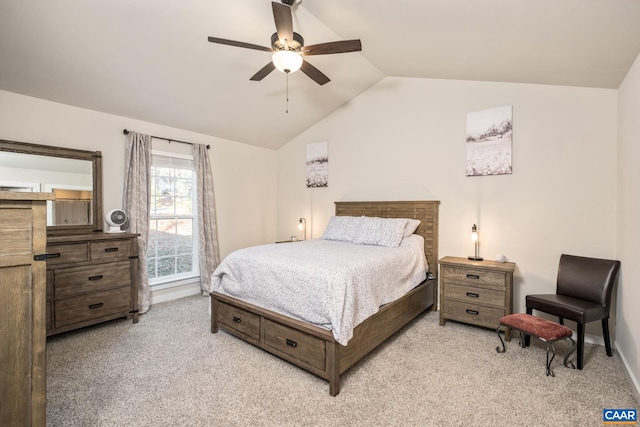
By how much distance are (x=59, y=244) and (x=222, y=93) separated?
2.40m

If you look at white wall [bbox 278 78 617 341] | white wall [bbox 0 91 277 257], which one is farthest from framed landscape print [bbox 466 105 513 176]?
white wall [bbox 0 91 277 257]

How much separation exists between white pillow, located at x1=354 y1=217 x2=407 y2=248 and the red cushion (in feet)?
4.27

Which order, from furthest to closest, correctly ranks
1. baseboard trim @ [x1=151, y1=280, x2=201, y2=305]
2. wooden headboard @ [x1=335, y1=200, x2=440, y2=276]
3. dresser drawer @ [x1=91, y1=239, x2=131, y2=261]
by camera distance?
1. baseboard trim @ [x1=151, y1=280, x2=201, y2=305]
2. wooden headboard @ [x1=335, y1=200, x2=440, y2=276]
3. dresser drawer @ [x1=91, y1=239, x2=131, y2=261]

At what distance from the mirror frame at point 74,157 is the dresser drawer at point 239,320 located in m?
1.88

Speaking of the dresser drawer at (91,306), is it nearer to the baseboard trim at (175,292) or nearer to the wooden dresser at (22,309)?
the baseboard trim at (175,292)

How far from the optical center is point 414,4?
2.26m

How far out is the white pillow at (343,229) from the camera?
3.85 metres

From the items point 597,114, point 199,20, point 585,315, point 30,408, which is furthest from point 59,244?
point 597,114

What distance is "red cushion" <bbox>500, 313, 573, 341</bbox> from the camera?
2277 mm

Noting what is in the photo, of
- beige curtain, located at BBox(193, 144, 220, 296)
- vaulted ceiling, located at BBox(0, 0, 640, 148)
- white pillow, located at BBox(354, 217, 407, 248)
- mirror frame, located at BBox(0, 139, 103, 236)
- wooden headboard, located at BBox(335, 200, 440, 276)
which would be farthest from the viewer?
beige curtain, located at BBox(193, 144, 220, 296)

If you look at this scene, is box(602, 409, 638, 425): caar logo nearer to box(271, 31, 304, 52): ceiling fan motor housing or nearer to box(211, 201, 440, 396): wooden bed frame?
box(211, 201, 440, 396): wooden bed frame

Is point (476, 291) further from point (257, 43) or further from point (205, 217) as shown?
point (205, 217)

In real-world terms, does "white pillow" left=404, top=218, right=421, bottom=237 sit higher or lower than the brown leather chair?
higher

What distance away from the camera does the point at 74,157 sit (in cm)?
330
